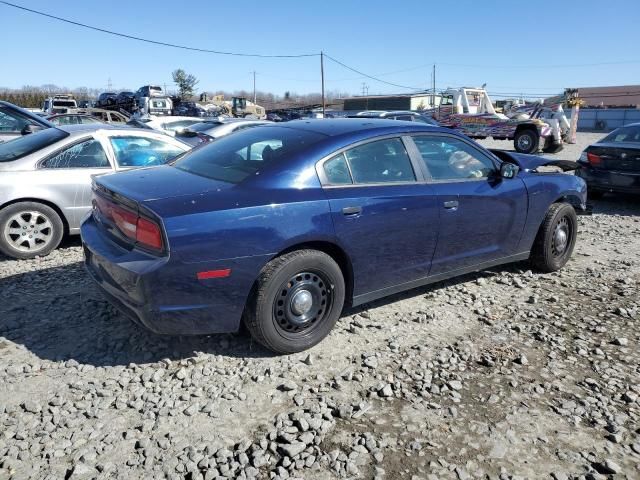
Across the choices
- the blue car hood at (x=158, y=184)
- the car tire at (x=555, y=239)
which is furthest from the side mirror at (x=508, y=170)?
the blue car hood at (x=158, y=184)

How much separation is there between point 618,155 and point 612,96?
6196 centimetres

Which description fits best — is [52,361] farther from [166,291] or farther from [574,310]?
[574,310]

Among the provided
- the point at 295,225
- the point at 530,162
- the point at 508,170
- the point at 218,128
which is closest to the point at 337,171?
the point at 295,225

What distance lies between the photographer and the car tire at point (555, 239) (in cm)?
508

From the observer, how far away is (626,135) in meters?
9.02

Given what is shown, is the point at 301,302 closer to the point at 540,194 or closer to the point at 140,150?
the point at 540,194

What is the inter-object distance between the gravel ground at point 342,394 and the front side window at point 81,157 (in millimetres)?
1650

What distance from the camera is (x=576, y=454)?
260 cm

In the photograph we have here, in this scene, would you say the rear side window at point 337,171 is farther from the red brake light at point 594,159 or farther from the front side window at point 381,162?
the red brake light at point 594,159

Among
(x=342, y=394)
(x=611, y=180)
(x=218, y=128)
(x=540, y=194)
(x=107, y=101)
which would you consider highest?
(x=107, y=101)

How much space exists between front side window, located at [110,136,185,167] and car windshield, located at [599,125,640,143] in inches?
290

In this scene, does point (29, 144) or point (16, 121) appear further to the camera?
point (16, 121)

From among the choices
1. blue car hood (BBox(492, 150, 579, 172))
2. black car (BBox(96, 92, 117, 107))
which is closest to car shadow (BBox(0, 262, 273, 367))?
blue car hood (BBox(492, 150, 579, 172))

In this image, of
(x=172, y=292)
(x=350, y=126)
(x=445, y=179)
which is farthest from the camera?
(x=445, y=179)
